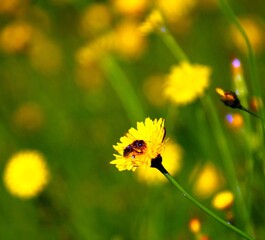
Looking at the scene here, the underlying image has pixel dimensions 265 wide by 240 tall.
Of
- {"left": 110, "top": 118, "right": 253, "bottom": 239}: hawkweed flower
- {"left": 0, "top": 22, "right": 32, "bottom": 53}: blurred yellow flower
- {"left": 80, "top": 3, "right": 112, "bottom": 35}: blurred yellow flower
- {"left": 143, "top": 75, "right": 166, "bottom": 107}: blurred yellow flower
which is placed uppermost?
{"left": 0, "top": 22, "right": 32, "bottom": 53}: blurred yellow flower

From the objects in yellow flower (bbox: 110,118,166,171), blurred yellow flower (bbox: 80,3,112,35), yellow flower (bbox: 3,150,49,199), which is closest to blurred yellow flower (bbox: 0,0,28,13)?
blurred yellow flower (bbox: 80,3,112,35)

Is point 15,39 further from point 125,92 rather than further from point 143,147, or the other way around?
point 143,147

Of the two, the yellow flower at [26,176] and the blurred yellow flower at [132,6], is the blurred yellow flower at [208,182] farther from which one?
the blurred yellow flower at [132,6]

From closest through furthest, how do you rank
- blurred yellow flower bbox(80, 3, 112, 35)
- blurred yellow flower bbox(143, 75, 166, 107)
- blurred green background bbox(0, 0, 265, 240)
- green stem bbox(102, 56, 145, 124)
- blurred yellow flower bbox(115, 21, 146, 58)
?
blurred green background bbox(0, 0, 265, 240) < green stem bbox(102, 56, 145, 124) < blurred yellow flower bbox(80, 3, 112, 35) < blurred yellow flower bbox(143, 75, 166, 107) < blurred yellow flower bbox(115, 21, 146, 58)

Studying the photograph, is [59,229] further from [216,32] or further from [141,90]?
[216,32]

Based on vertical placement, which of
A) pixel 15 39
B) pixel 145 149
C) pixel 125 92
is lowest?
pixel 125 92

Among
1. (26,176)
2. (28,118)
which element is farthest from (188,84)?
(28,118)

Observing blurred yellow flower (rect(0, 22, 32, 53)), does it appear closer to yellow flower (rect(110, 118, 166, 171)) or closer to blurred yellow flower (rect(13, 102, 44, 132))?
blurred yellow flower (rect(13, 102, 44, 132))

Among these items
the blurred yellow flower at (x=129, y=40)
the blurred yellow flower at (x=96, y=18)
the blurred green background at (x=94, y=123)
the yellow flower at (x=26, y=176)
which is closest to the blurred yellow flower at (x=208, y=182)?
the blurred green background at (x=94, y=123)
